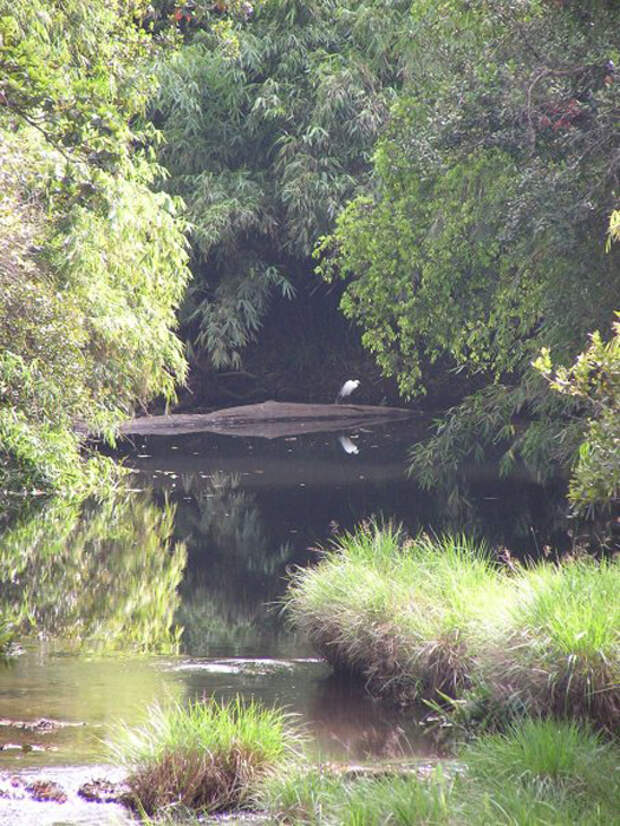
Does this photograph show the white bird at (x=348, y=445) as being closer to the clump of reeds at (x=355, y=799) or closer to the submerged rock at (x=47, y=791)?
the submerged rock at (x=47, y=791)

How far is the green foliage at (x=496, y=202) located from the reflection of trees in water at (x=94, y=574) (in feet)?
11.4

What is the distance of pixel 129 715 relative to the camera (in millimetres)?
6828

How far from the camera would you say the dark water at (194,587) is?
6.70m

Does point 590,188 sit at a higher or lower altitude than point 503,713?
higher

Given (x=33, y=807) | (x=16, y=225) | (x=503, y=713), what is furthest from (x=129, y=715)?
(x=16, y=225)

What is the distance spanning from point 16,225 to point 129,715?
6.07m

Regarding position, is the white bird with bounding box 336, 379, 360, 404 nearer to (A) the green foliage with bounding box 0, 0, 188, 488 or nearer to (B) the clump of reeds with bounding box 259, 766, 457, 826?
(A) the green foliage with bounding box 0, 0, 188, 488

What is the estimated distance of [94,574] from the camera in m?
11.0

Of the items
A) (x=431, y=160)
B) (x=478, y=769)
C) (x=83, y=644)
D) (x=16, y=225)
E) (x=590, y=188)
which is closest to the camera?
(x=478, y=769)

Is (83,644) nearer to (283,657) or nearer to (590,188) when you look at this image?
(283,657)

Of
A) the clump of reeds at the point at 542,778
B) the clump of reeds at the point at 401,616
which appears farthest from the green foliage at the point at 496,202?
the clump of reeds at the point at 542,778

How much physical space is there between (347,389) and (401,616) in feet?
56.3

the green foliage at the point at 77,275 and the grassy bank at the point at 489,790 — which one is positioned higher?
the green foliage at the point at 77,275

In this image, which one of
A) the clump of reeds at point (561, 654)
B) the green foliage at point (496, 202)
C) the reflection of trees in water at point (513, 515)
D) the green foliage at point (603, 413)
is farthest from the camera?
the reflection of trees in water at point (513, 515)
